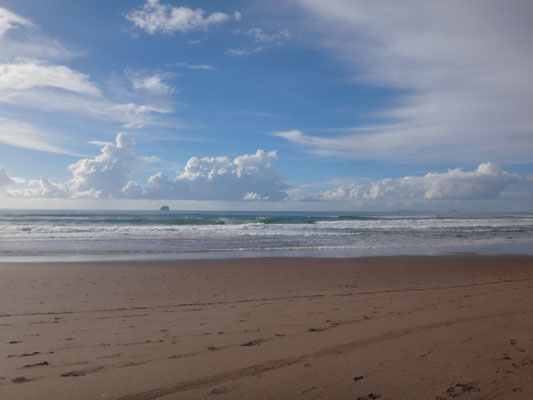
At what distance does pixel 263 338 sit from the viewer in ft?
16.0

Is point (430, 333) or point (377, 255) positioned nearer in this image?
point (430, 333)

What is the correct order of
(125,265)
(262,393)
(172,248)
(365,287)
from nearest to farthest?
(262,393)
(365,287)
(125,265)
(172,248)

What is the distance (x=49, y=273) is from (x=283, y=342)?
27.9 ft

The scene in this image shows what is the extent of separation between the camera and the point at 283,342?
471 cm

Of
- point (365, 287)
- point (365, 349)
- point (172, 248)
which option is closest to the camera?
point (365, 349)

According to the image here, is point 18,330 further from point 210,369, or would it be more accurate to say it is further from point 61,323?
point 210,369

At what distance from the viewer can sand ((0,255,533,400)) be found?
3.54 m

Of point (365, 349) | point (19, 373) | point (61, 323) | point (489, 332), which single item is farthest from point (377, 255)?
point (19, 373)

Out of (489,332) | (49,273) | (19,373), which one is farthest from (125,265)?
(489,332)

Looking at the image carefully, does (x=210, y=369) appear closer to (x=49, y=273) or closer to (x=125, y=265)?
(x=49, y=273)

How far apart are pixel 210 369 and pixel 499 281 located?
29.8 feet

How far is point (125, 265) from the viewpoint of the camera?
12.3 m

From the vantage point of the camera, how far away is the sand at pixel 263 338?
354cm

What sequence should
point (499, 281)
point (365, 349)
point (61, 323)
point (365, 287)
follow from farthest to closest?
1. point (499, 281)
2. point (365, 287)
3. point (61, 323)
4. point (365, 349)
